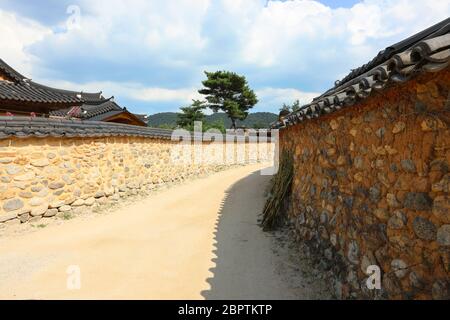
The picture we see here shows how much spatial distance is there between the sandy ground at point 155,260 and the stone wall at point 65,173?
0.66m

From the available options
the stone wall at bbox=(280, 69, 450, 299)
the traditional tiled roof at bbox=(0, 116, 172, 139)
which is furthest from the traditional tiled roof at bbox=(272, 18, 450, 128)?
the traditional tiled roof at bbox=(0, 116, 172, 139)

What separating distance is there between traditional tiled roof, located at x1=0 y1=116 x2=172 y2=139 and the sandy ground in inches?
89.6

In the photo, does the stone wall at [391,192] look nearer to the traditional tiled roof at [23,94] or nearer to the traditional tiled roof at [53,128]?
the traditional tiled roof at [53,128]

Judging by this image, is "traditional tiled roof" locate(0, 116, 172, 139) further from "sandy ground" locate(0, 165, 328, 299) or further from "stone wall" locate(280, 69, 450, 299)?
"stone wall" locate(280, 69, 450, 299)

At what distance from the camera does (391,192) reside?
2.84 m

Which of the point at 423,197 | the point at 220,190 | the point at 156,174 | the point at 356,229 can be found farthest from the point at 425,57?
the point at 156,174

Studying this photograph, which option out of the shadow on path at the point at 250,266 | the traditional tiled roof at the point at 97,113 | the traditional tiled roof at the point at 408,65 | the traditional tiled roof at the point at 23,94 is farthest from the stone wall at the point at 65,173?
the traditional tiled roof at the point at 97,113

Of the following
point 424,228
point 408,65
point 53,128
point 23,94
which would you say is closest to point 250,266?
point 424,228

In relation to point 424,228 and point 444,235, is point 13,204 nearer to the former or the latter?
point 424,228

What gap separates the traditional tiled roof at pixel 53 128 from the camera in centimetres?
662

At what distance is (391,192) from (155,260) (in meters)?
3.98

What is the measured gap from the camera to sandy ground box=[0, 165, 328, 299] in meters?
4.16
